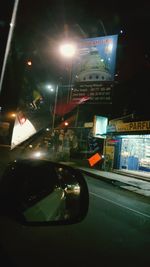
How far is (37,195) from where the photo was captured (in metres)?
2.77

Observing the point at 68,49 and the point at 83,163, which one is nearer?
the point at 68,49

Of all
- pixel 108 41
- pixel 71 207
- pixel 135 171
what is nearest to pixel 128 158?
pixel 135 171

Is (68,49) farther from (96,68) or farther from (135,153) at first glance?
(135,153)

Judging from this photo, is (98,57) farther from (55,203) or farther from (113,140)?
(55,203)

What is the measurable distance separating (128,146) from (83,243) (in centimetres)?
1794

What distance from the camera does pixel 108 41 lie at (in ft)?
55.7

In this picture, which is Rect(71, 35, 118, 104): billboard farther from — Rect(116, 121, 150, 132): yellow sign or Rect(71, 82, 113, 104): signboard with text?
Rect(116, 121, 150, 132): yellow sign

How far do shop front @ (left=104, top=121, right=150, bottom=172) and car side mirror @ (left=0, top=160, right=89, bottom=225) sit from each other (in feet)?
55.8

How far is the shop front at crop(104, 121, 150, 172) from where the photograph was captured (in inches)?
819

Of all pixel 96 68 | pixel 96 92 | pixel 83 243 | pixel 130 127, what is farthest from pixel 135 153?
pixel 83 243

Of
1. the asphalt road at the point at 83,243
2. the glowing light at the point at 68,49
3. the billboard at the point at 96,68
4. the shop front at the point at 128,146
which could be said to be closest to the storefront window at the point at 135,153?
the shop front at the point at 128,146

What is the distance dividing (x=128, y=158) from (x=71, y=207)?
19.8 meters

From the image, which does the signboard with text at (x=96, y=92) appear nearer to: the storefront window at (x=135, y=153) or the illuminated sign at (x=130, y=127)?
the illuminated sign at (x=130, y=127)

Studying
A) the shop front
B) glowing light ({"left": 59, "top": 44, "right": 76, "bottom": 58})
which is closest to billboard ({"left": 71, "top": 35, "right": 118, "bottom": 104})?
glowing light ({"left": 59, "top": 44, "right": 76, "bottom": 58})
